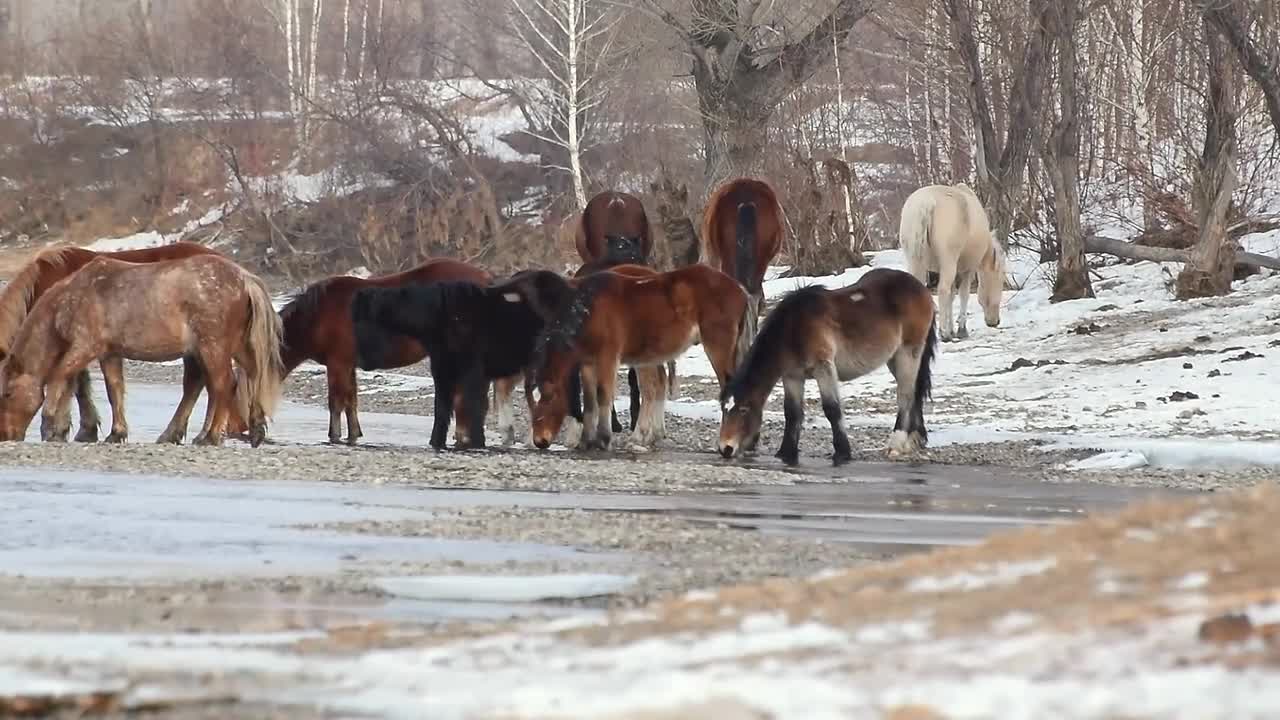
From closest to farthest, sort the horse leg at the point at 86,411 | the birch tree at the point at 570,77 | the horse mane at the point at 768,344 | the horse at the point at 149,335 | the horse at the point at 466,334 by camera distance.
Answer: the horse mane at the point at 768,344, the horse at the point at 149,335, the horse at the point at 466,334, the horse leg at the point at 86,411, the birch tree at the point at 570,77

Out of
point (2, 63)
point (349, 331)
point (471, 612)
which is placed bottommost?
point (471, 612)

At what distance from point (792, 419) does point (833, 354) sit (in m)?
0.58

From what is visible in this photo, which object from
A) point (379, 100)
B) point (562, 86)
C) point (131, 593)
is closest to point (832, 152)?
point (562, 86)

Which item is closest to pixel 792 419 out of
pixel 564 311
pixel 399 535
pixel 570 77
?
pixel 564 311

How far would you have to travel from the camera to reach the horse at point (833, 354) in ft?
47.2

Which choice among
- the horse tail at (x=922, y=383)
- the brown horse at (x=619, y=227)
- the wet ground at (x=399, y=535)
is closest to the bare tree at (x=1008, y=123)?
the brown horse at (x=619, y=227)

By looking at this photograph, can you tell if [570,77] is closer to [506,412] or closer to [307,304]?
[307,304]

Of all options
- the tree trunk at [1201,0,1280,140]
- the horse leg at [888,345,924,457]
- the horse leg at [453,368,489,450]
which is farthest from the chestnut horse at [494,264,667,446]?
the tree trunk at [1201,0,1280,140]

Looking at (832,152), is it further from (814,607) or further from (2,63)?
(814,607)

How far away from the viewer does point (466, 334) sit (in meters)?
15.6

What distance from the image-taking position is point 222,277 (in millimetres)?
15164

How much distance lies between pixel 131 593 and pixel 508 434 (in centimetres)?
1016

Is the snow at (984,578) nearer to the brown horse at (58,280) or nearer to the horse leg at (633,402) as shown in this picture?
the brown horse at (58,280)

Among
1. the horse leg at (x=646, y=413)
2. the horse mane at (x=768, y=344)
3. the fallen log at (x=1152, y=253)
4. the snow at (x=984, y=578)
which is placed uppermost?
the fallen log at (x=1152, y=253)
